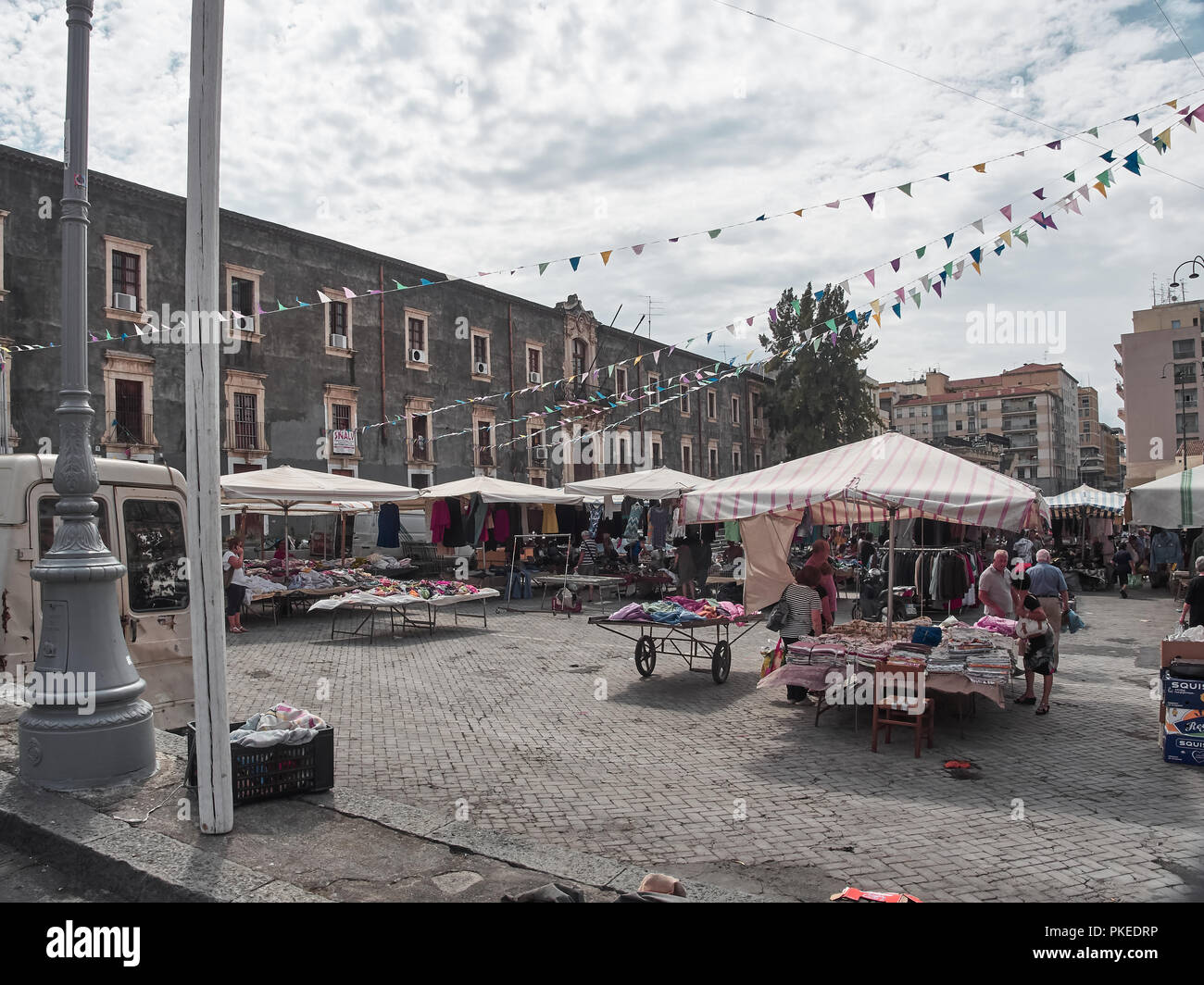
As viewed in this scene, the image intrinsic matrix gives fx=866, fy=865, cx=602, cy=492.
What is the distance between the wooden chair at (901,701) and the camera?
23.5 ft

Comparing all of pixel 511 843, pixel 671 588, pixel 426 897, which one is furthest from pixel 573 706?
pixel 671 588

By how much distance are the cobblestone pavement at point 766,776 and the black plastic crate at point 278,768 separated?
0.57 metres

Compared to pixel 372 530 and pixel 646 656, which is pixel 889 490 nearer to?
pixel 646 656

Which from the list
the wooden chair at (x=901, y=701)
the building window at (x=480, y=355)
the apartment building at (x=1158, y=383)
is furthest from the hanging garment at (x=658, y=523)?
the apartment building at (x=1158, y=383)

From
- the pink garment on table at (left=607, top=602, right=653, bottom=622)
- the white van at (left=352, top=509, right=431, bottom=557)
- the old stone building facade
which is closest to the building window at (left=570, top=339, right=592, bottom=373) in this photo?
the old stone building facade

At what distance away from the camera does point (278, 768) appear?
537 cm

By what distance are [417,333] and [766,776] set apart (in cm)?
2804

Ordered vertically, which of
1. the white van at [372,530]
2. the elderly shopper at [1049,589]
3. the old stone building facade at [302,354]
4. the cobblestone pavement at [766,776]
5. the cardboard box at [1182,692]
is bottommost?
the cobblestone pavement at [766,776]

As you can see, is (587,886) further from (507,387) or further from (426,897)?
(507,387)

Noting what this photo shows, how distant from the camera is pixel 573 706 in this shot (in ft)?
29.0

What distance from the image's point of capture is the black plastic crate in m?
5.21

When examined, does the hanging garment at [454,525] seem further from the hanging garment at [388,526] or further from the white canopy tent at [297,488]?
the white canopy tent at [297,488]

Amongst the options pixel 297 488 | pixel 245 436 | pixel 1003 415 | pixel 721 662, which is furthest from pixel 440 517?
pixel 1003 415
